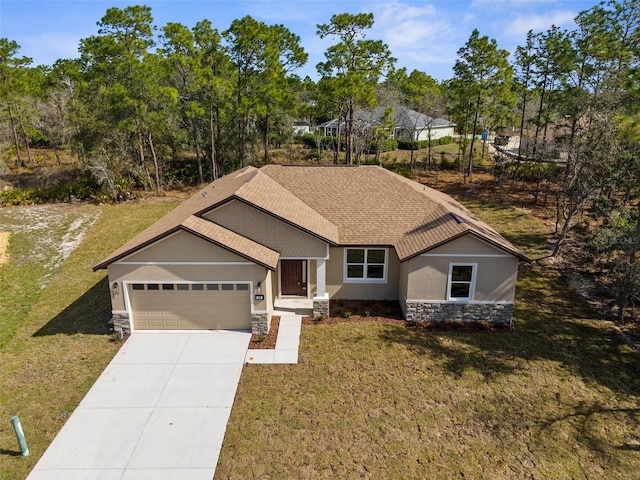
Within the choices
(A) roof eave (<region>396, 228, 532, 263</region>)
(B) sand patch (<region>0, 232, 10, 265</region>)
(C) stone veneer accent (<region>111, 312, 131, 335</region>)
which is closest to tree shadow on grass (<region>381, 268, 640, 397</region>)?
(A) roof eave (<region>396, 228, 532, 263</region>)

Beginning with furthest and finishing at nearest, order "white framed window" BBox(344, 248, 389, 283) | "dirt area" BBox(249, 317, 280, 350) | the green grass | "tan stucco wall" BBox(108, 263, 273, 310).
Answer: "white framed window" BBox(344, 248, 389, 283)
"tan stucco wall" BBox(108, 263, 273, 310)
"dirt area" BBox(249, 317, 280, 350)
the green grass

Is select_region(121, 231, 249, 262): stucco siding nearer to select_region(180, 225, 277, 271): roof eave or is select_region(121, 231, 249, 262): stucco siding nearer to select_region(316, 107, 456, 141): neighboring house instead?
select_region(180, 225, 277, 271): roof eave

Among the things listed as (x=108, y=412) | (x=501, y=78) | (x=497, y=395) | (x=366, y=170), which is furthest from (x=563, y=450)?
(x=501, y=78)

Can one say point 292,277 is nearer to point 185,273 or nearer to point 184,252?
point 185,273

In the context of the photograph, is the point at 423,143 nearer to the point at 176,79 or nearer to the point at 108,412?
the point at 176,79

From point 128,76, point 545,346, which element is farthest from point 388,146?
point 545,346

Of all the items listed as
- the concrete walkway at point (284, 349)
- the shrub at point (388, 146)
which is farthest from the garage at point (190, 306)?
the shrub at point (388, 146)
